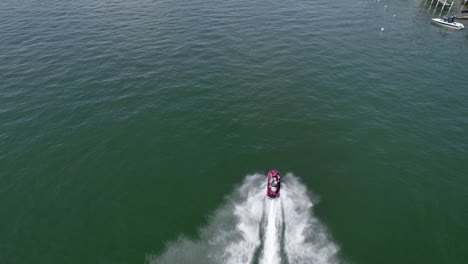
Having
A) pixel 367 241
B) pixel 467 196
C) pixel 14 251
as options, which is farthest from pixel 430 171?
pixel 14 251

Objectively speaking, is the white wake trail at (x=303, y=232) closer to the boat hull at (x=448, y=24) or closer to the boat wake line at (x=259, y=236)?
the boat wake line at (x=259, y=236)

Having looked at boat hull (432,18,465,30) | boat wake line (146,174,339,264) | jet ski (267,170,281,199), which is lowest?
boat wake line (146,174,339,264)

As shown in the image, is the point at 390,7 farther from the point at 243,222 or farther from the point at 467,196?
the point at 243,222

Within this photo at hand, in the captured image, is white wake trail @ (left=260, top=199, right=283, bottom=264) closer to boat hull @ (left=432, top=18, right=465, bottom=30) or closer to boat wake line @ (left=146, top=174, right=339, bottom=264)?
boat wake line @ (left=146, top=174, right=339, bottom=264)

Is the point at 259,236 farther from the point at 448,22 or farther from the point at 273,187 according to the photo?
the point at 448,22

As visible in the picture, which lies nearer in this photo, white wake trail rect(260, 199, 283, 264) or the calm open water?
white wake trail rect(260, 199, 283, 264)

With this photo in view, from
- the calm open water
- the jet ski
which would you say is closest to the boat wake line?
the calm open water
